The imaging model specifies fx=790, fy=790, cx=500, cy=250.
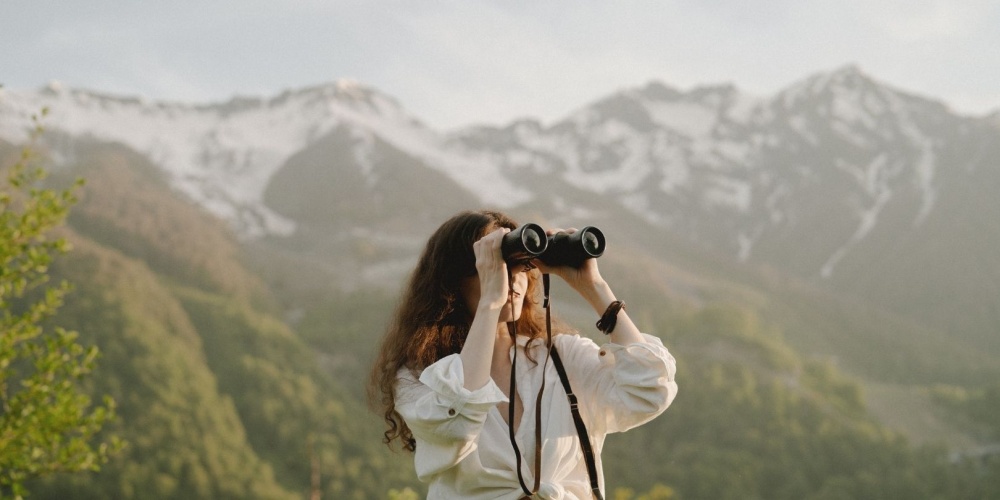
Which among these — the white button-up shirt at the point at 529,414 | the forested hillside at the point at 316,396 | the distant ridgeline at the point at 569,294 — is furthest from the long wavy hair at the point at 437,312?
the forested hillside at the point at 316,396

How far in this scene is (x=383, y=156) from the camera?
16575cm

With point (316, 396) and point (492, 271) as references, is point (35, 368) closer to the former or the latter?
point (492, 271)

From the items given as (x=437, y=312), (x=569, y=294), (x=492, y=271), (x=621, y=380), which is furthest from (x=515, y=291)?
(x=569, y=294)

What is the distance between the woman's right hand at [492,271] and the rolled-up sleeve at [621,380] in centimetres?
36

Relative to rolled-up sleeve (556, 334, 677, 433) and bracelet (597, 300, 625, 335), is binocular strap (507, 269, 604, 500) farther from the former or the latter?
bracelet (597, 300, 625, 335)

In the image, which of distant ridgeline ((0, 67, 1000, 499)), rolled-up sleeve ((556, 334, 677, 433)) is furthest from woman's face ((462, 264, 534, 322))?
distant ridgeline ((0, 67, 1000, 499))

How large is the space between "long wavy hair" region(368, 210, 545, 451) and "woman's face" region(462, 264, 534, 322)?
0.02 m

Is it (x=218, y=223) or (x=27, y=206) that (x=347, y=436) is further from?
(x=27, y=206)

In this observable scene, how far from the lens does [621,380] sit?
8.14 feet

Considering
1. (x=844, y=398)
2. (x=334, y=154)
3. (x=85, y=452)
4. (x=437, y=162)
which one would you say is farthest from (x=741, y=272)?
(x=85, y=452)

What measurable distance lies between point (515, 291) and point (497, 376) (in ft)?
0.94

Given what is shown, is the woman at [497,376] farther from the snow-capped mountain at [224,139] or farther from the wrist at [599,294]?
the snow-capped mountain at [224,139]

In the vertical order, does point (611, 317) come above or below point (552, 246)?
below

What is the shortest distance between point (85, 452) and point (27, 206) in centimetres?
203
